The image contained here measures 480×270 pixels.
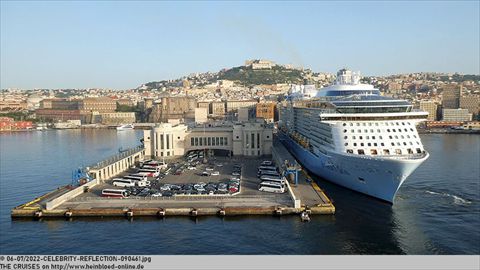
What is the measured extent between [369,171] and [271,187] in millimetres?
4951

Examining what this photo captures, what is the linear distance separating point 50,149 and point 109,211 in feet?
114

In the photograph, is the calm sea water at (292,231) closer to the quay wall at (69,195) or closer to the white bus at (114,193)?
the quay wall at (69,195)

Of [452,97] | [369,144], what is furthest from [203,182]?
[452,97]

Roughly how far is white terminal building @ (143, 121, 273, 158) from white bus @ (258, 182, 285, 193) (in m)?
13.4

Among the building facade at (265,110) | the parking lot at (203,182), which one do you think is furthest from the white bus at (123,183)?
the building facade at (265,110)

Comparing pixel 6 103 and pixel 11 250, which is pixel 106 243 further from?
pixel 6 103

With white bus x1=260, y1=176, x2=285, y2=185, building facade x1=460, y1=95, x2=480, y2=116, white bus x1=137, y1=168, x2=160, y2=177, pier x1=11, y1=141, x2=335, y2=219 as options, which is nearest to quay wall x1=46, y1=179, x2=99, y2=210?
pier x1=11, y1=141, x2=335, y2=219

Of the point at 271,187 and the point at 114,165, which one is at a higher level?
the point at 114,165

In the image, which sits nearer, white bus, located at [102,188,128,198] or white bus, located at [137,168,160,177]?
white bus, located at [102,188,128,198]

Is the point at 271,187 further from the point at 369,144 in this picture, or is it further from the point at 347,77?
the point at 347,77

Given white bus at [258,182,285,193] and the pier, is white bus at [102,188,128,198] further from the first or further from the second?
white bus at [258,182,285,193]

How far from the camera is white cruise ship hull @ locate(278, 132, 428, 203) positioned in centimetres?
1917

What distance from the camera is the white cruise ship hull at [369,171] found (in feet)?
62.9

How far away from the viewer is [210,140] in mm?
36312
